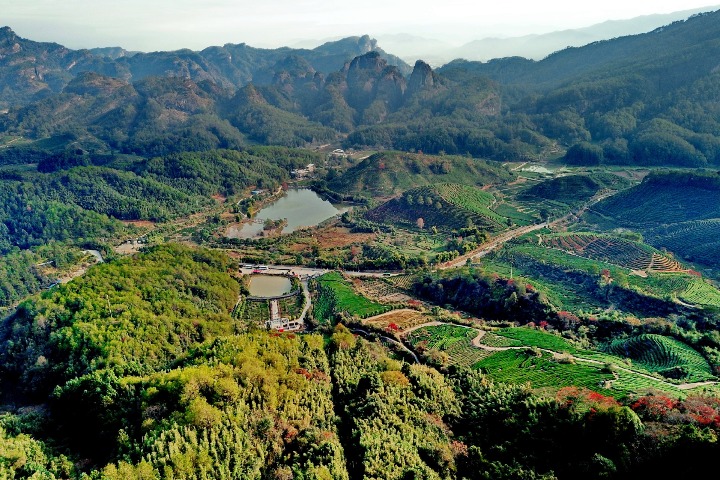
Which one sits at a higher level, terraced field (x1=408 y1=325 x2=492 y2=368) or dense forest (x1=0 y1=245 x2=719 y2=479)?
dense forest (x1=0 y1=245 x2=719 y2=479)

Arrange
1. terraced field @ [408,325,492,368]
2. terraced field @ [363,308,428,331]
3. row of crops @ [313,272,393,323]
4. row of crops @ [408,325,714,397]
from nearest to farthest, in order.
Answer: row of crops @ [408,325,714,397] < terraced field @ [408,325,492,368] < terraced field @ [363,308,428,331] < row of crops @ [313,272,393,323]

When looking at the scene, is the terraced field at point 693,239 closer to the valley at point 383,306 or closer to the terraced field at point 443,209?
the valley at point 383,306

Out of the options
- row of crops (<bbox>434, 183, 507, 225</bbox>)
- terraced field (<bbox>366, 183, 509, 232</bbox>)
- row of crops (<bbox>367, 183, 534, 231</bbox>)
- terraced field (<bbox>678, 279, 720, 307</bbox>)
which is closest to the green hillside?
terraced field (<bbox>366, 183, 509, 232</bbox>)

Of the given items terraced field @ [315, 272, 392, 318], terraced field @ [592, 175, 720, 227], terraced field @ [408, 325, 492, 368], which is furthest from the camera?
terraced field @ [592, 175, 720, 227]

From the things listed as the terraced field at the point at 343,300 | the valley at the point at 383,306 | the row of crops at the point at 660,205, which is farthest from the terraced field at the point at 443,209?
the terraced field at the point at 343,300

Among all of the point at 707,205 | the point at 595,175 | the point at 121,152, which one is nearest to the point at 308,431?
the point at 707,205

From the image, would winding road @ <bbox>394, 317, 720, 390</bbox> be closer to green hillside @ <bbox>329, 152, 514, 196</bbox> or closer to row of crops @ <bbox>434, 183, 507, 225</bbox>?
row of crops @ <bbox>434, 183, 507, 225</bbox>
